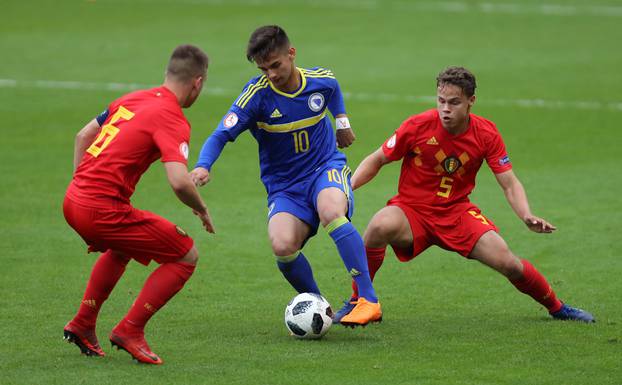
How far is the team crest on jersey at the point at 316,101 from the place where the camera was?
7.82 meters

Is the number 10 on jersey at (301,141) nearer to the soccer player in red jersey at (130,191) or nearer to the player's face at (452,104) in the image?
the player's face at (452,104)

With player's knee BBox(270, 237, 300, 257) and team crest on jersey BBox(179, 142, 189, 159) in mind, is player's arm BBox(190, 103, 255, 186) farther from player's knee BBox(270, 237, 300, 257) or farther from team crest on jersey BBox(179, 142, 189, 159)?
team crest on jersey BBox(179, 142, 189, 159)

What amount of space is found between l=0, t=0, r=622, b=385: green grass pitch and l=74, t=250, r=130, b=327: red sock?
283mm

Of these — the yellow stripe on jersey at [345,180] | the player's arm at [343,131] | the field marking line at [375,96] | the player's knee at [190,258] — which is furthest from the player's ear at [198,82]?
the field marking line at [375,96]

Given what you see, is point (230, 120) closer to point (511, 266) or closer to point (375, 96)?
point (511, 266)

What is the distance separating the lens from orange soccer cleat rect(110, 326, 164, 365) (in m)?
6.47

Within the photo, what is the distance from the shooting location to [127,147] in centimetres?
642

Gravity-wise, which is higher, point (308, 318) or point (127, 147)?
point (127, 147)

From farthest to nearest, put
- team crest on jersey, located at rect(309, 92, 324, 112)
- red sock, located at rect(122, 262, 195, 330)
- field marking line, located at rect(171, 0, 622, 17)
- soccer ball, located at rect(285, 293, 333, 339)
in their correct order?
field marking line, located at rect(171, 0, 622, 17)
team crest on jersey, located at rect(309, 92, 324, 112)
soccer ball, located at rect(285, 293, 333, 339)
red sock, located at rect(122, 262, 195, 330)

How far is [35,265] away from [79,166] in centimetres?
281

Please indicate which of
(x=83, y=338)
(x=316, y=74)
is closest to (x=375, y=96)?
(x=316, y=74)

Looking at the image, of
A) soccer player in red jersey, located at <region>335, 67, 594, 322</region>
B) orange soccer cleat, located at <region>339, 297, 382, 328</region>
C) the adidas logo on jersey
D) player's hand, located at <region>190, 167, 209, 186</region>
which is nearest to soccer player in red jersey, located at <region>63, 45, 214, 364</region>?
player's hand, located at <region>190, 167, 209, 186</region>

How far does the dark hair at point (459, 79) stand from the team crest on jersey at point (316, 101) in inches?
34.4

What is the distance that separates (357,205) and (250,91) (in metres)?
4.19
